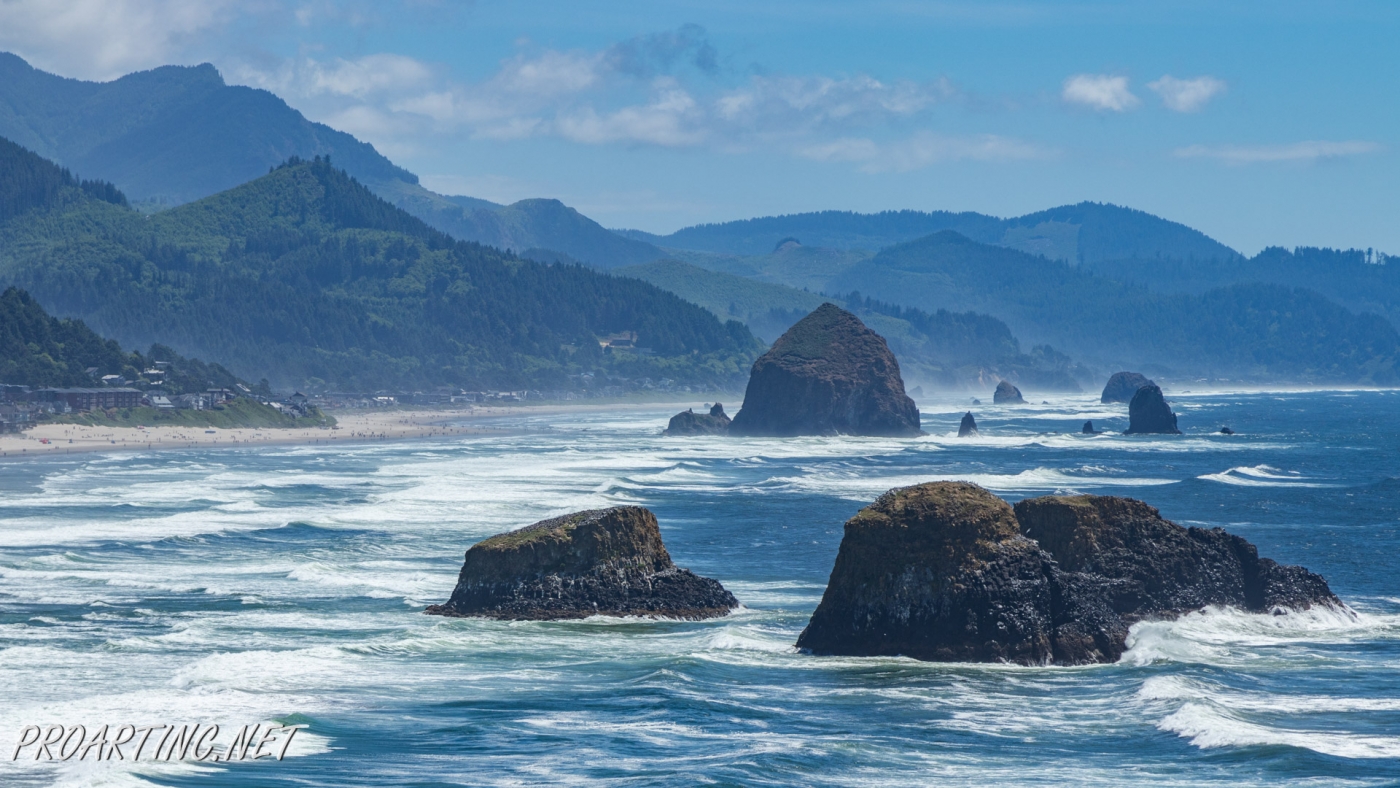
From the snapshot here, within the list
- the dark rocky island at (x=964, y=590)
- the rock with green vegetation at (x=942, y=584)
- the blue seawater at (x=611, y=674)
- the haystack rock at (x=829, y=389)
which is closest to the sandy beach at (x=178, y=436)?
the haystack rock at (x=829, y=389)

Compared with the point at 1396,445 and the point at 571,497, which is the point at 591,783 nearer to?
the point at 571,497

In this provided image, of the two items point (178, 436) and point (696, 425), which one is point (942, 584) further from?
point (696, 425)

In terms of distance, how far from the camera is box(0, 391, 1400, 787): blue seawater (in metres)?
25.8

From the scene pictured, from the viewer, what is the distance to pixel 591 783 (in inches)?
966

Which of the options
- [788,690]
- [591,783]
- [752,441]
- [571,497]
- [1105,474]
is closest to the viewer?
[591,783]

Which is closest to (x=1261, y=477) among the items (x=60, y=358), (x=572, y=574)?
(x=572, y=574)

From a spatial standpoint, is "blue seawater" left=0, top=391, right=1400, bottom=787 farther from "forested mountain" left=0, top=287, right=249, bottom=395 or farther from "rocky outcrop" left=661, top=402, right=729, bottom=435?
"forested mountain" left=0, top=287, right=249, bottom=395

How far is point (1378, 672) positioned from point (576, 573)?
19224 millimetres

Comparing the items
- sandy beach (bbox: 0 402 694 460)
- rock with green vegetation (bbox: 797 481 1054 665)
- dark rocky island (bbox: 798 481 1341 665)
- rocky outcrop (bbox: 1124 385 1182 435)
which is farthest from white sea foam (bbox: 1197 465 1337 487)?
sandy beach (bbox: 0 402 694 460)

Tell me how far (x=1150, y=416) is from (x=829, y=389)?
3209cm

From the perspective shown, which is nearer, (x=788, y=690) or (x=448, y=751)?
(x=448, y=751)

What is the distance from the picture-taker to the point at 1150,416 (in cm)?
15038

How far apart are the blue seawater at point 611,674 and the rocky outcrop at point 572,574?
0.96 meters

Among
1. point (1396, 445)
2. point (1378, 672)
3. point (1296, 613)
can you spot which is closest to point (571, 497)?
point (1296, 613)
